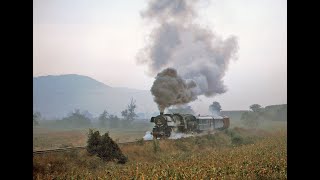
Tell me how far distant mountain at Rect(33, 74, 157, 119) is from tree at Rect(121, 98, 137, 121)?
9cm

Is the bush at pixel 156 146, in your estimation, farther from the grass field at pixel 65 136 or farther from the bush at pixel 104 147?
the bush at pixel 104 147

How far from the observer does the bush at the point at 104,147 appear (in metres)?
7.62

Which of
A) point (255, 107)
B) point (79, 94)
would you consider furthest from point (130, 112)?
point (255, 107)

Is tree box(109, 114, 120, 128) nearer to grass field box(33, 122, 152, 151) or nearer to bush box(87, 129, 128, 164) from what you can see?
grass field box(33, 122, 152, 151)

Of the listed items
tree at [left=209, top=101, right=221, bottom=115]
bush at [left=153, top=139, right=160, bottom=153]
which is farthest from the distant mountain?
tree at [left=209, top=101, right=221, bottom=115]

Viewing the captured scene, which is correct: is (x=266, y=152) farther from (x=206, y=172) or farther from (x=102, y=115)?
(x=102, y=115)

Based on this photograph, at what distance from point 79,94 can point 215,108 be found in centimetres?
322

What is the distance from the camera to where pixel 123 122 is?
7.82 metres

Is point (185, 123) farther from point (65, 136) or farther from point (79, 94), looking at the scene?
point (65, 136)

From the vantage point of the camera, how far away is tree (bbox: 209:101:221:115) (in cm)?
812
